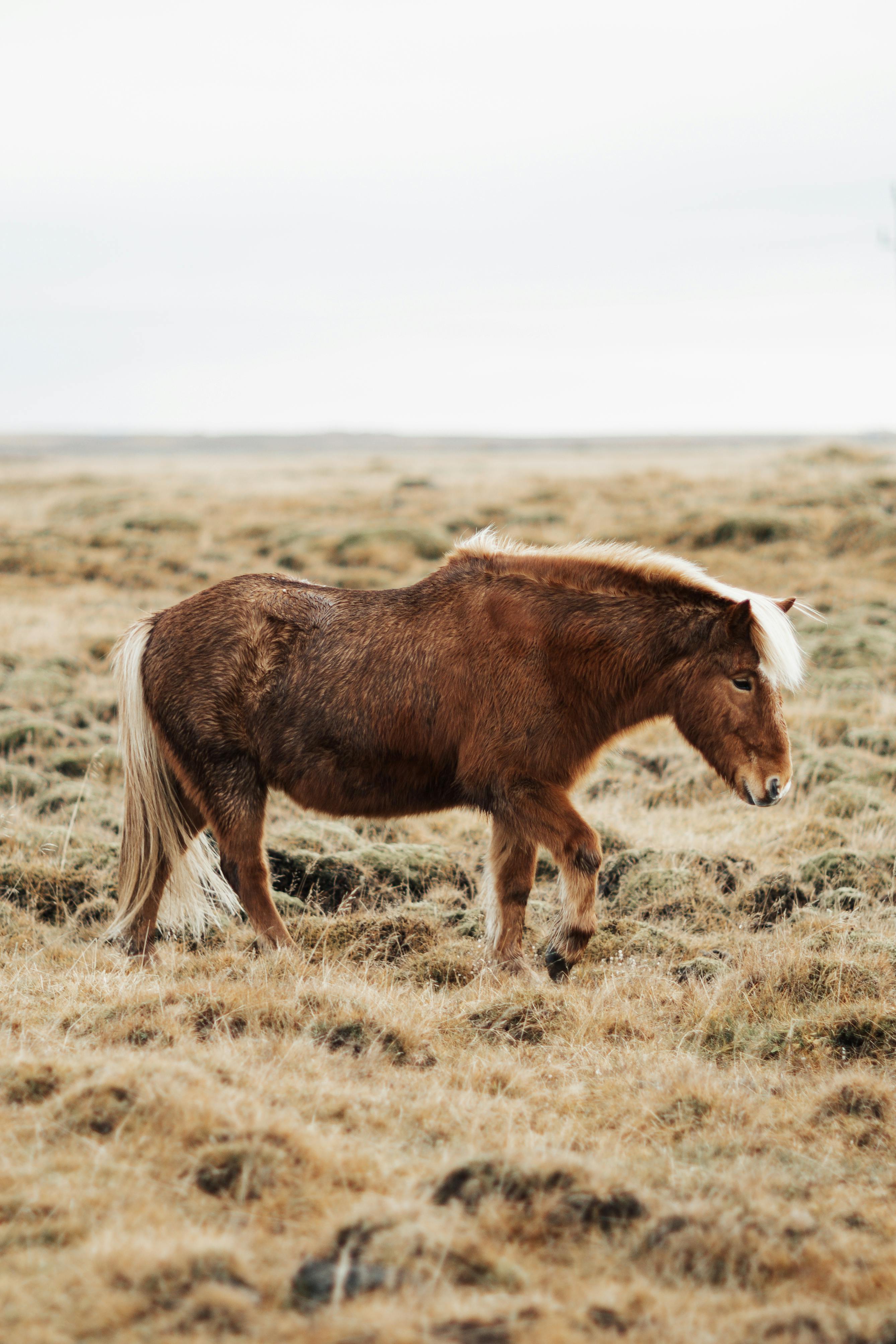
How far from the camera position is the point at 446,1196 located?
352 cm

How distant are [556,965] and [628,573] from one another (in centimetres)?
217

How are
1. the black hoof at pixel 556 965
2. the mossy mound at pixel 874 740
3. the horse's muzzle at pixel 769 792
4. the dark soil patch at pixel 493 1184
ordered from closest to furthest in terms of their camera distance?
the dark soil patch at pixel 493 1184 < the horse's muzzle at pixel 769 792 < the black hoof at pixel 556 965 < the mossy mound at pixel 874 740

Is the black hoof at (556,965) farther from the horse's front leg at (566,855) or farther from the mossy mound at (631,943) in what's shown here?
the mossy mound at (631,943)

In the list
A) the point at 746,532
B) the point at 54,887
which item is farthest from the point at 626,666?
the point at 746,532

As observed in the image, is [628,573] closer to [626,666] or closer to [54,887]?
[626,666]

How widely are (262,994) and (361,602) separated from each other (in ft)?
7.38

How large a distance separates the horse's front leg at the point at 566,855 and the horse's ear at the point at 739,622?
1243 millimetres

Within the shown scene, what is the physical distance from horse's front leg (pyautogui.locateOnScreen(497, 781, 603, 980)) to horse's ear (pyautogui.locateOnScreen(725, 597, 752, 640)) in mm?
1243

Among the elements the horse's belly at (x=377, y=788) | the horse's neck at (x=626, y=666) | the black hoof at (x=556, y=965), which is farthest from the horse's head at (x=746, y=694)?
the horse's belly at (x=377, y=788)

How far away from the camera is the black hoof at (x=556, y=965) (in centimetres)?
585

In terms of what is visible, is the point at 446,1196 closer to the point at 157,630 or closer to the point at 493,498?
the point at 157,630

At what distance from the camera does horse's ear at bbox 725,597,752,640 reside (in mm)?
5754

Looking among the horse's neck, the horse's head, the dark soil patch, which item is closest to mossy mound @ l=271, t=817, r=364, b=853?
the horse's neck

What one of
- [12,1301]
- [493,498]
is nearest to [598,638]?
[12,1301]
